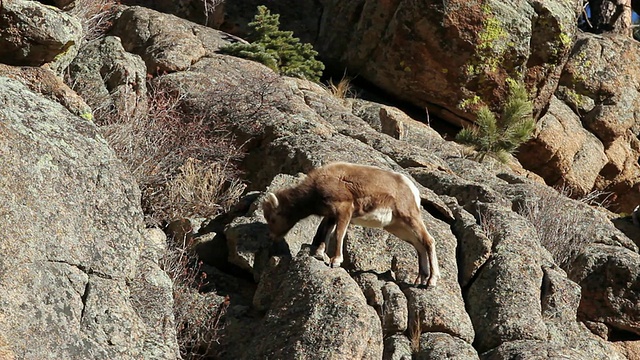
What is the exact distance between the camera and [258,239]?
32.7ft

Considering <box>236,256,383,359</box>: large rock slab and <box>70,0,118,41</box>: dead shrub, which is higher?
<box>236,256,383,359</box>: large rock slab

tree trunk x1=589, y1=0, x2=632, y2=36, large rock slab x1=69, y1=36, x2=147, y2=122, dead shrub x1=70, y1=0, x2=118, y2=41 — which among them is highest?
tree trunk x1=589, y1=0, x2=632, y2=36

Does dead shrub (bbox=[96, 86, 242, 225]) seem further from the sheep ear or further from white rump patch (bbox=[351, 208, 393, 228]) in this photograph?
white rump patch (bbox=[351, 208, 393, 228])

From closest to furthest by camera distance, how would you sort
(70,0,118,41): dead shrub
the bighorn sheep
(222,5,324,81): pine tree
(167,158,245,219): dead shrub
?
the bighorn sheep
(167,158,245,219): dead shrub
(70,0,118,41): dead shrub
(222,5,324,81): pine tree

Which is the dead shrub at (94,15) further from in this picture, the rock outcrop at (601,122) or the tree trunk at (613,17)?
the tree trunk at (613,17)

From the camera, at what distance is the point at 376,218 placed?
9828 mm

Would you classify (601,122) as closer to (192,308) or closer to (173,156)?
(173,156)

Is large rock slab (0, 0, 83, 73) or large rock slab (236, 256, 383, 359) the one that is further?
large rock slab (0, 0, 83, 73)

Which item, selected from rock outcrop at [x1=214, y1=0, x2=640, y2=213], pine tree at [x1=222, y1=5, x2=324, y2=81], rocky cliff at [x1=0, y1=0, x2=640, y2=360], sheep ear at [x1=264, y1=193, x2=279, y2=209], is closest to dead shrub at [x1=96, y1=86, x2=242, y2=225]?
rocky cliff at [x1=0, y1=0, x2=640, y2=360]

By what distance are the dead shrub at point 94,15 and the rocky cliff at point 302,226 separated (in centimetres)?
25

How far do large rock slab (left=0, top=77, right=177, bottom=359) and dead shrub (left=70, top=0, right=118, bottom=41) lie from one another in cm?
706

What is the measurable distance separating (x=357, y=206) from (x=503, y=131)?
25.2ft

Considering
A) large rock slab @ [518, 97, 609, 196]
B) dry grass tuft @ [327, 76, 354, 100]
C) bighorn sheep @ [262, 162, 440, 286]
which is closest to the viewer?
bighorn sheep @ [262, 162, 440, 286]

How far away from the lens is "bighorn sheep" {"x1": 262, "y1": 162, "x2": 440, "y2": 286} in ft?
32.0
